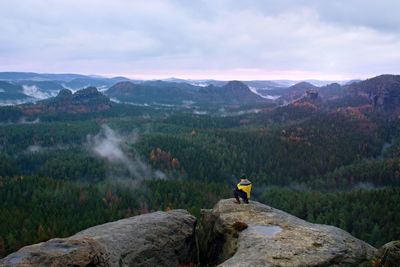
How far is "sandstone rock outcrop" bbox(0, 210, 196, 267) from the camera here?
27.4m

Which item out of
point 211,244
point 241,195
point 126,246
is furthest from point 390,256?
point 126,246

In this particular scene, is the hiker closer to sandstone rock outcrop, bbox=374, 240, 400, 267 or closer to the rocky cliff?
the rocky cliff

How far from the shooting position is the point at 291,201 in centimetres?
16438

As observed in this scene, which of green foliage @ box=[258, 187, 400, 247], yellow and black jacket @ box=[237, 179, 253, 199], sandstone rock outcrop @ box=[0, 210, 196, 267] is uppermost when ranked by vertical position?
yellow and black jacket @ box=[237, 179, 253, 199]

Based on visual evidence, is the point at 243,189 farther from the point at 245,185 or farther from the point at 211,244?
the point at 211,244

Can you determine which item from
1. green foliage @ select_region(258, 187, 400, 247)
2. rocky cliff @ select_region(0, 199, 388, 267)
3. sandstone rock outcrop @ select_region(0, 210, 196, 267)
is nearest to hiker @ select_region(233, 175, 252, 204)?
rocky cliff @ select_region(0, 199, 388, 267)

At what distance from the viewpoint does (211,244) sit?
45688mm

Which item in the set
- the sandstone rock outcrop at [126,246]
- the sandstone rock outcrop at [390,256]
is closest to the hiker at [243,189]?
the sandstone rock outcrop at [126,246]

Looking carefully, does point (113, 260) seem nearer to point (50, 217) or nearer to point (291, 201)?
point (50, 217)

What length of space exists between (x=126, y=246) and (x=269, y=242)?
588 inches

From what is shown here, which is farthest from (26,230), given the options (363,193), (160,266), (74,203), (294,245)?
(363,193)

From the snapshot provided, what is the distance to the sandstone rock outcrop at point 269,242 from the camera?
31.7 metres

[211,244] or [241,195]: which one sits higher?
[241,195]

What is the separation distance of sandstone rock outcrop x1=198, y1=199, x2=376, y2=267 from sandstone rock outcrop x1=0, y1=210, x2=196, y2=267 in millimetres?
3981
